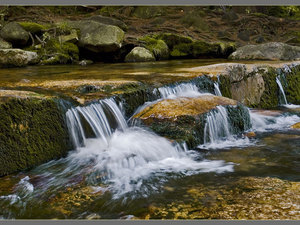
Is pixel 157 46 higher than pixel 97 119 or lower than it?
higher

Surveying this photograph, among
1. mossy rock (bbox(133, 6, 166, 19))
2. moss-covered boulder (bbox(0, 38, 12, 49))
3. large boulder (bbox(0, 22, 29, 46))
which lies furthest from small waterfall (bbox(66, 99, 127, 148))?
mossy rock (bbox(133, 6, 166, 19))

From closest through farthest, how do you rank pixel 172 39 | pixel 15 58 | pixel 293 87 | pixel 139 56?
1. pixel 293 87
2. pixel 15 58
3. pixel 139 56
4. pixel 172 39

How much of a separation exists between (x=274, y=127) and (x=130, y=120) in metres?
3.11

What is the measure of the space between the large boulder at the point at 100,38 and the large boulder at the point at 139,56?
2.18ft

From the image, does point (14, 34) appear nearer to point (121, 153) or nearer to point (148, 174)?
point (121, 153)

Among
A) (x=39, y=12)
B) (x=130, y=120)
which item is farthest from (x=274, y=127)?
(x=39, y=12)

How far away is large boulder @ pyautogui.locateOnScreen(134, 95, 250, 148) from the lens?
509 centimetres

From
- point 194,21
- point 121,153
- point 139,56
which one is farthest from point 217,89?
point 194,21

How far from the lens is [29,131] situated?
4340mm

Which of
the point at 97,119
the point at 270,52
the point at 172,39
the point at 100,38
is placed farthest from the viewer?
the point at 172,39

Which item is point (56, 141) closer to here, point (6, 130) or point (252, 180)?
point (6, 130)

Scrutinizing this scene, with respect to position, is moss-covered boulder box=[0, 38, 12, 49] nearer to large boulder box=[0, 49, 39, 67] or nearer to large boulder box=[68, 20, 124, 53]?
large boulder box=[0, 49, 39, 67]

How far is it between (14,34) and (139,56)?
211 inches

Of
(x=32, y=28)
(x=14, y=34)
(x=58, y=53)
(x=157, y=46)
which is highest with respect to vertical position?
(x=32, y=28)
